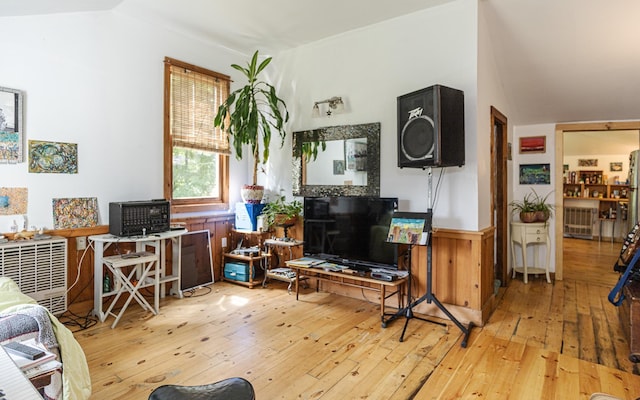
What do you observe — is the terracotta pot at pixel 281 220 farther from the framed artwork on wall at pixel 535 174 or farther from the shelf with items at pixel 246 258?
the framed artwork on wall at pixel 535 174

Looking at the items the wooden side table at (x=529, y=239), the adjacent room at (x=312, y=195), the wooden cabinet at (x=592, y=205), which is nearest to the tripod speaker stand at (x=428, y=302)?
the adjacent room at (x=312, y=195)

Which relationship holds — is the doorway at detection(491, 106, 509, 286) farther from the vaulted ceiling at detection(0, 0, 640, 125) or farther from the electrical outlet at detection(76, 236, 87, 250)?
the electrical outlet at detection(76, 236, 87, 250)

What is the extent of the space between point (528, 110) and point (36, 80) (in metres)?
5.11

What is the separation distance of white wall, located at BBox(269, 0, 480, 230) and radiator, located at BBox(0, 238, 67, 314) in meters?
2.69

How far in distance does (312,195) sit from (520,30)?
2.57 m

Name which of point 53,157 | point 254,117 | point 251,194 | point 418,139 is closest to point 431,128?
point 418,139

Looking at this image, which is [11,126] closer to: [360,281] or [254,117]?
[254,117]

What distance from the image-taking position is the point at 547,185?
186 inches

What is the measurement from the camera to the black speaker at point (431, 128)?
2.77 metres

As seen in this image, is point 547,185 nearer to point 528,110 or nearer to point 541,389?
point 528,110

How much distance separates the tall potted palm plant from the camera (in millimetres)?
4172

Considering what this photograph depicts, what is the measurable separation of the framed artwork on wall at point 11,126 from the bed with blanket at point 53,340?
5.27 ft

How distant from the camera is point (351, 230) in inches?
139

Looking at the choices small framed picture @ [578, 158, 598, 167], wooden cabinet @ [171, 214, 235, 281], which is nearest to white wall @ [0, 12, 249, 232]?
wooden cabinet @ [171, 214, 235, 281]
